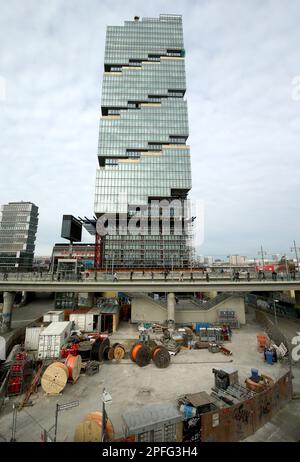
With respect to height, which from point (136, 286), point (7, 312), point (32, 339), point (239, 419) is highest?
point (136, 286)

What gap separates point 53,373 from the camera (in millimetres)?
17172

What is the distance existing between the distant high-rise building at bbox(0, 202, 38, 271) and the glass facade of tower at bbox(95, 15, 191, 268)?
226 ft

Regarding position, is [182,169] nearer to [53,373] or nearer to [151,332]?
[151,332]

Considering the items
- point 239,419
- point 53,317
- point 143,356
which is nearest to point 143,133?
point 53,317

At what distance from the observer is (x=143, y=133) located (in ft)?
381

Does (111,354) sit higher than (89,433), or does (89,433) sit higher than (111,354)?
(111,354)

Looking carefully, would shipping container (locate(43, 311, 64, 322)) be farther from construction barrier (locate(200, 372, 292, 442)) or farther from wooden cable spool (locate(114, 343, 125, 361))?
construction barrier (locate(200, 372, 292, 442))

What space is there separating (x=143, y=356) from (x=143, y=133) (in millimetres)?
111465

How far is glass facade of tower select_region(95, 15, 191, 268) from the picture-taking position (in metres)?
103

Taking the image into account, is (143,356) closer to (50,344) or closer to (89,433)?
(50,344)

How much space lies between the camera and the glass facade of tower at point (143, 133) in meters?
103

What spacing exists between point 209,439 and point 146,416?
3289 millimetres
